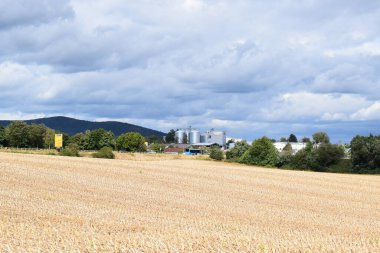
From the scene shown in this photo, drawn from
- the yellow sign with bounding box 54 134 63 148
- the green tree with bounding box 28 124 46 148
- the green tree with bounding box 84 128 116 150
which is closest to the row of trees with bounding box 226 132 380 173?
the yellow sign with bounding box 54 134 63 148

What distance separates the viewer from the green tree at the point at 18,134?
161m

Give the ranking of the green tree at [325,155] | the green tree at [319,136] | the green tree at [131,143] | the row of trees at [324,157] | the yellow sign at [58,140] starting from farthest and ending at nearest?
the green tree at [131,143]
the green tree at [319,136]
the yellow sign at [58,140]
the green tree at [325,155]
the row of trees at [324,157]

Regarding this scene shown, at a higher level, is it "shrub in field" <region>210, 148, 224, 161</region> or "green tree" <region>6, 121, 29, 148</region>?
"green tree" <region>6, 121, 29, 148</region>

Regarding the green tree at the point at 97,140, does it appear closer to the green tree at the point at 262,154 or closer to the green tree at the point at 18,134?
the green tree at the point at 18,134

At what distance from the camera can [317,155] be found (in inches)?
4419

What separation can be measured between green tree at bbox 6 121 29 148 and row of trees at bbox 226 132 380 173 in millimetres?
75567

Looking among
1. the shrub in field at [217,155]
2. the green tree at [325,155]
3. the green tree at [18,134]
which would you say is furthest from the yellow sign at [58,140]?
the green tree at [325,155]

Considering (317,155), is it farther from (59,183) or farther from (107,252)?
(107,252)

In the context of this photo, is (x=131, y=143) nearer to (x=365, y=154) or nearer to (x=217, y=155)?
(x=217, y=155)

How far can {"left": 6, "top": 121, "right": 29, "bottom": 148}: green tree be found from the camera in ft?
529

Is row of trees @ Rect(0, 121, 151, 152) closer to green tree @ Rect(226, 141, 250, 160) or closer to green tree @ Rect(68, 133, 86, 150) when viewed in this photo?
green tree @ Rect(68, 133, 86, 150)

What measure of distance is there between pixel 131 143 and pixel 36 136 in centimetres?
3431

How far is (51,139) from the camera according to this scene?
584 feet

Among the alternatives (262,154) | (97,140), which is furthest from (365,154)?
(97,140)
